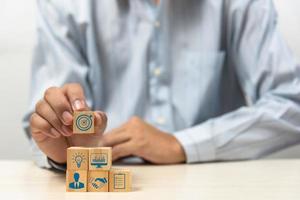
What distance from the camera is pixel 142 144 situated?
1174 mm

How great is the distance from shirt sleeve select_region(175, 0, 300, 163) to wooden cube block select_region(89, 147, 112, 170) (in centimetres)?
47

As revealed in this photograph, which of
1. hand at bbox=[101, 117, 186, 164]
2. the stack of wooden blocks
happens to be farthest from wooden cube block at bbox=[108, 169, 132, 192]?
hand at bbox=[101, 117, 186, 164]

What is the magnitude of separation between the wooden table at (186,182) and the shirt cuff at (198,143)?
51 millimetres

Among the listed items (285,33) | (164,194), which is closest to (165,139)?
(164,194)

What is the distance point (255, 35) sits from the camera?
1438mm

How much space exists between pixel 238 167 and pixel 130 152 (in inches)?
8.6

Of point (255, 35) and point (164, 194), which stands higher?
point (255, 35)

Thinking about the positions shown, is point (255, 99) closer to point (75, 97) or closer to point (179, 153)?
point (179, 153)

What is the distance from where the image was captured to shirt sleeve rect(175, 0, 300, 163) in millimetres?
1251

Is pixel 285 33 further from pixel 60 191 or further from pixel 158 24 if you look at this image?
pixel 60 191

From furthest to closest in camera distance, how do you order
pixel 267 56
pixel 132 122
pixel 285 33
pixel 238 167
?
pixel 285 33
pixel 267 56
pixel 132 122
pixel 238 167

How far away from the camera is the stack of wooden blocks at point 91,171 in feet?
2.45

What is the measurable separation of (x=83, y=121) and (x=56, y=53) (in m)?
0.64

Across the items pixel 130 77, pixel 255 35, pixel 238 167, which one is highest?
pixel 255 35
